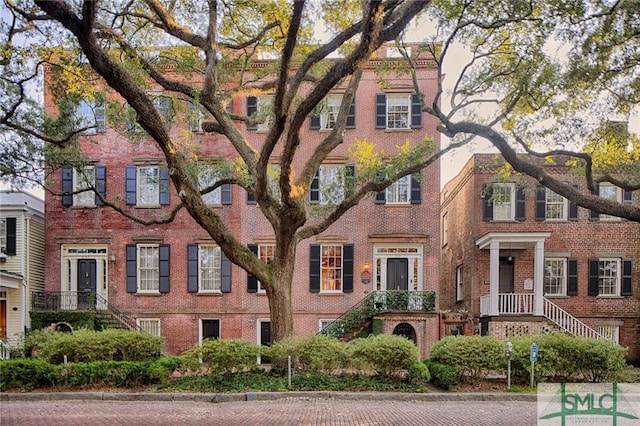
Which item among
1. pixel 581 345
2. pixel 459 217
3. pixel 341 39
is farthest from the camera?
pixel 459 217

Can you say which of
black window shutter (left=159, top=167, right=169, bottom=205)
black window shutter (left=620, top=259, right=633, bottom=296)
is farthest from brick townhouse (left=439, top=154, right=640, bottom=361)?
black window shutter (left=159, top=167, right=169, bottom=205)

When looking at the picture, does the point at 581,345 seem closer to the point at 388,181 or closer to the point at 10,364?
the point at 388,181

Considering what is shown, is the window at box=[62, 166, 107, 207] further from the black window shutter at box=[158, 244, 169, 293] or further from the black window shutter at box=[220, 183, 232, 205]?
the black window shutter at box=[220, 183, 232, 205]

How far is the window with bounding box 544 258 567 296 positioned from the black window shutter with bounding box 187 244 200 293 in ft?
46.2

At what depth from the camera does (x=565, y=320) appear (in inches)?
763

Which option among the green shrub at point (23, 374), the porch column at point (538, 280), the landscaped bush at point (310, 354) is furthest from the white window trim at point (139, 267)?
the porch column at point (538, 280)

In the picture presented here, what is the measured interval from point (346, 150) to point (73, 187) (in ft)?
37.4

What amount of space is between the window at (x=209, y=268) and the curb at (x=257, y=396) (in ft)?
31.3

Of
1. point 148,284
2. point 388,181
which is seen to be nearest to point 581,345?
point 388,181

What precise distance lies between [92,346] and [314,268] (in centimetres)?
955

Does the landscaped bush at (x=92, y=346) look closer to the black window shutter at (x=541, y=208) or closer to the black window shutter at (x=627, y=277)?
the black window shutter at (x=541, y=208)

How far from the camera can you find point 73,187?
2125 centimetres

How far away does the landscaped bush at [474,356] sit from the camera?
12.0m

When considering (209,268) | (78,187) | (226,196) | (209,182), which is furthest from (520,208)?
(78,187)
